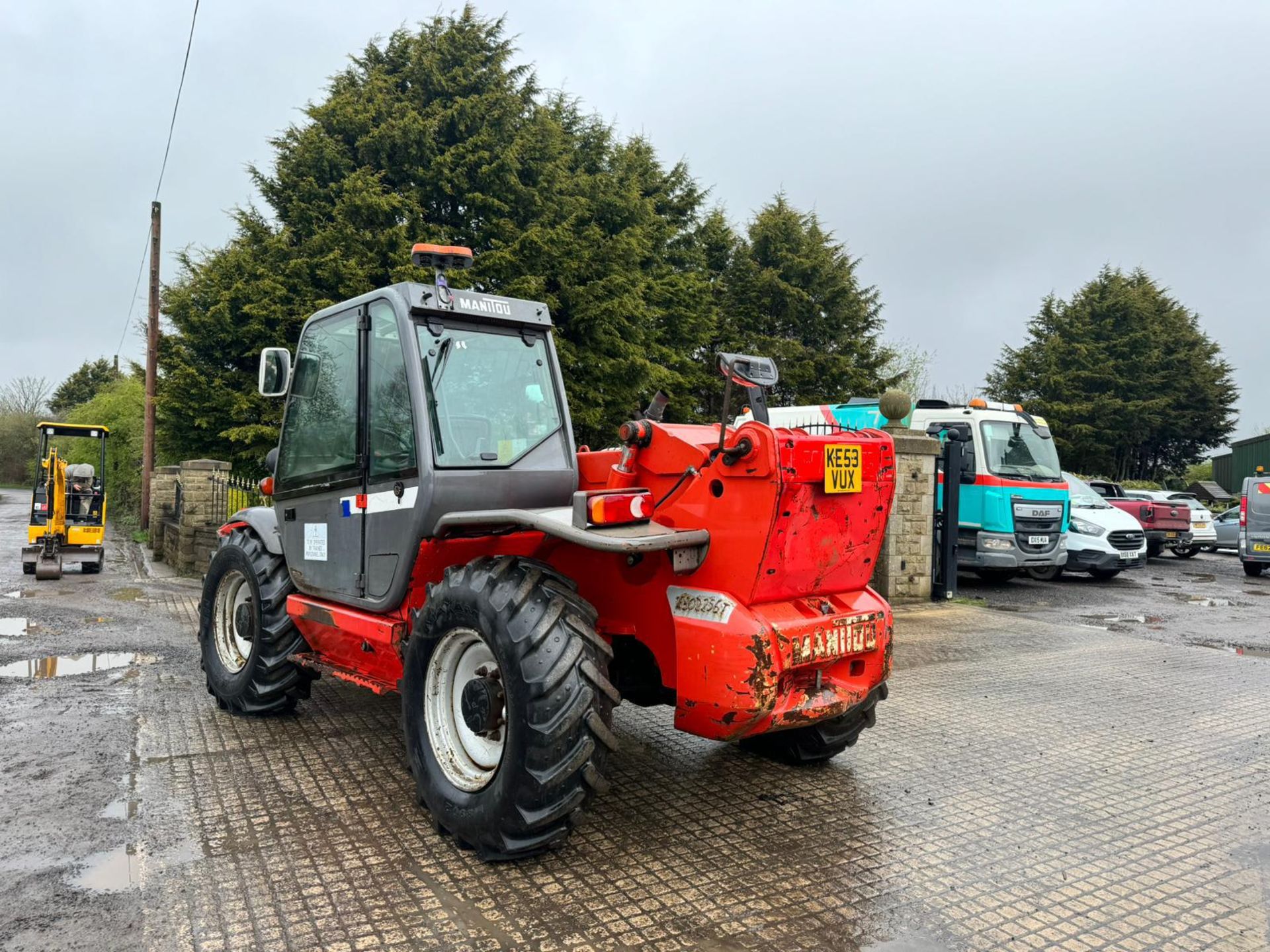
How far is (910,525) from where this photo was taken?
1176 cm

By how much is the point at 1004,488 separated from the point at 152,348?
53.0 ft

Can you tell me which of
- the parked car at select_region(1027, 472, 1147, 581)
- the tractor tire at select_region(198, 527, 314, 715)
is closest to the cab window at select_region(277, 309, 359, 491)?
the tractor tire at select_region(198, 527, 314, 715)

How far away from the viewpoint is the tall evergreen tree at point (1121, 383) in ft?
132

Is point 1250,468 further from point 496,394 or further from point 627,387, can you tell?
point 496,394

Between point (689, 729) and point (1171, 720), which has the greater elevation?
point (689, 729)

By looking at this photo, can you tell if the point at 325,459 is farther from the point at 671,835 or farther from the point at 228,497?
the point at 228,497

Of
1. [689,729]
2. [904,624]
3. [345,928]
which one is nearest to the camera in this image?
[345,928]

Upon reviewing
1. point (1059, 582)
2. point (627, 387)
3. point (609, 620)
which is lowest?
point (1059, 582)

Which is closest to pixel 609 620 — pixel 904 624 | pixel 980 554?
pixel 904 624

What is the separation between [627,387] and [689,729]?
1571 centimetres

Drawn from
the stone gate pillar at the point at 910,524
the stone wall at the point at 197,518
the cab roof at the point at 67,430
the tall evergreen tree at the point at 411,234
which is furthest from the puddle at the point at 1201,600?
the cab roof at the point at 67,430

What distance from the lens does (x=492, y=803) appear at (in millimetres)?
3629

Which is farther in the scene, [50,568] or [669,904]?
[50,568]

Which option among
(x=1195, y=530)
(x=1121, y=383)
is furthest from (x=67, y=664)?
(x=1121, y=383)
